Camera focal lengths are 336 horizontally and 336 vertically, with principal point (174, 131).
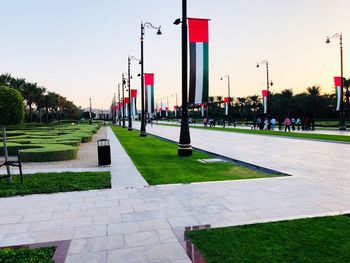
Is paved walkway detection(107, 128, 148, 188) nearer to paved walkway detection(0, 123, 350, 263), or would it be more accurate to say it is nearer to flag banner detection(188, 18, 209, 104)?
paved walkway detection(0, 123, 350, 263)

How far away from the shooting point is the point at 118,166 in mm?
12211

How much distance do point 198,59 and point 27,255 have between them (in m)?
10.6

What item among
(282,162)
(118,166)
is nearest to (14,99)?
(118,166)

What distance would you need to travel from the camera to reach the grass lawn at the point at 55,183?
27.1 ft

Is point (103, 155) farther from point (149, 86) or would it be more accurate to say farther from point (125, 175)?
point (149, 86)

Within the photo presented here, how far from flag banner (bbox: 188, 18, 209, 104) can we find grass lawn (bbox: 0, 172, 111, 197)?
17.4 ft

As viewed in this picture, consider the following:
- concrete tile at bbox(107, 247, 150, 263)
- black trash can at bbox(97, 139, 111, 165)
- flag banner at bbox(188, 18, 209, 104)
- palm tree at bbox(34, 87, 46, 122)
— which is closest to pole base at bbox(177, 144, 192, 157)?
flag banner at bbox(188, 18, 209, 104)

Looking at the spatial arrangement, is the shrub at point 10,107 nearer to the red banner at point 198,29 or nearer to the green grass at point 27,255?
the green grass at point 27,255

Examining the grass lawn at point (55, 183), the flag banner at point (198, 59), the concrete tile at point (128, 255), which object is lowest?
the concrete tile at point (128, 255)

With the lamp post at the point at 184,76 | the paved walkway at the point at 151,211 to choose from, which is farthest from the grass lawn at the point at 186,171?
the lamp post at the point at 184,76

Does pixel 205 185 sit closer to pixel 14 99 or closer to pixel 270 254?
pixel 270 254

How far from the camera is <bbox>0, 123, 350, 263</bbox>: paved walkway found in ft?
15.8

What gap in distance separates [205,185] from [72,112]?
99339mm

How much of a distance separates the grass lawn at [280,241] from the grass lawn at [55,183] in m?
4.41
